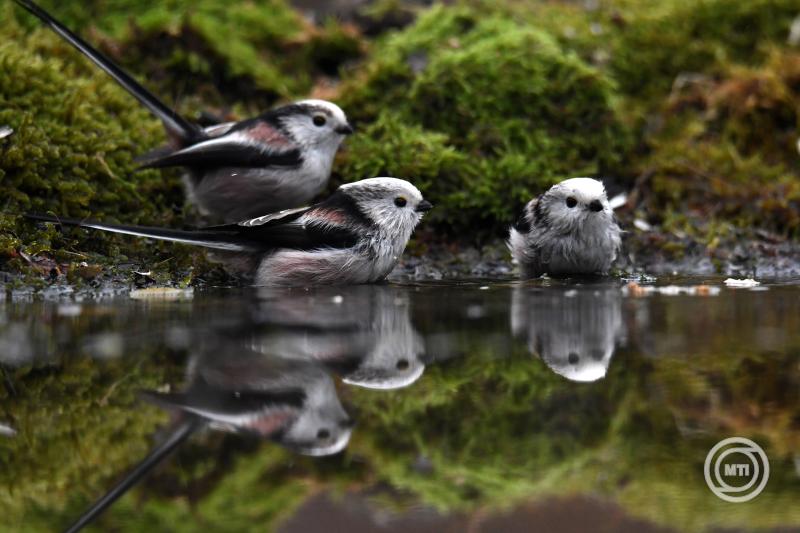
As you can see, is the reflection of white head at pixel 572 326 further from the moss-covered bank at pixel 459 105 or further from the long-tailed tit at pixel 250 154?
the moss-covered bank at pixel 459 105

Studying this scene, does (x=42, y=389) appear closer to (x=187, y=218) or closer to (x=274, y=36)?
(x=187, y=218)

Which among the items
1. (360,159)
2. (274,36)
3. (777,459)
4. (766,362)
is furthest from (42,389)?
(274,36)

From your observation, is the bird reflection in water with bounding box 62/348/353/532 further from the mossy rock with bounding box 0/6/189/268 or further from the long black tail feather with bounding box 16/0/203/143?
the long black tail feather with bounding box 16/0/203/143

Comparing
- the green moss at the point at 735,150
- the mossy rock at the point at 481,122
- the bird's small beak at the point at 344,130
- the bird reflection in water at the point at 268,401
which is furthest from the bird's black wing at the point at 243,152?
the green moss at the point at 735,150

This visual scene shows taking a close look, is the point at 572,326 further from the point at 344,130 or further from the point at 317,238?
the point at 344,130

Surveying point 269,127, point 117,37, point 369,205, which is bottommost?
point 369,205

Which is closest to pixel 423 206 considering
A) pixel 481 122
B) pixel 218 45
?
pixel 481 122

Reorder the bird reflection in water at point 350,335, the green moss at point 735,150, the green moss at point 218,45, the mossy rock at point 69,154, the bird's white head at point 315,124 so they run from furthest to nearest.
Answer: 1. the green moss at point 218,45
2. the green moss at point 735,150
3. the bird's white head at point 315,124
4. the mossy rock at point 69,154
5. the bird reflection in water at point 350,335
